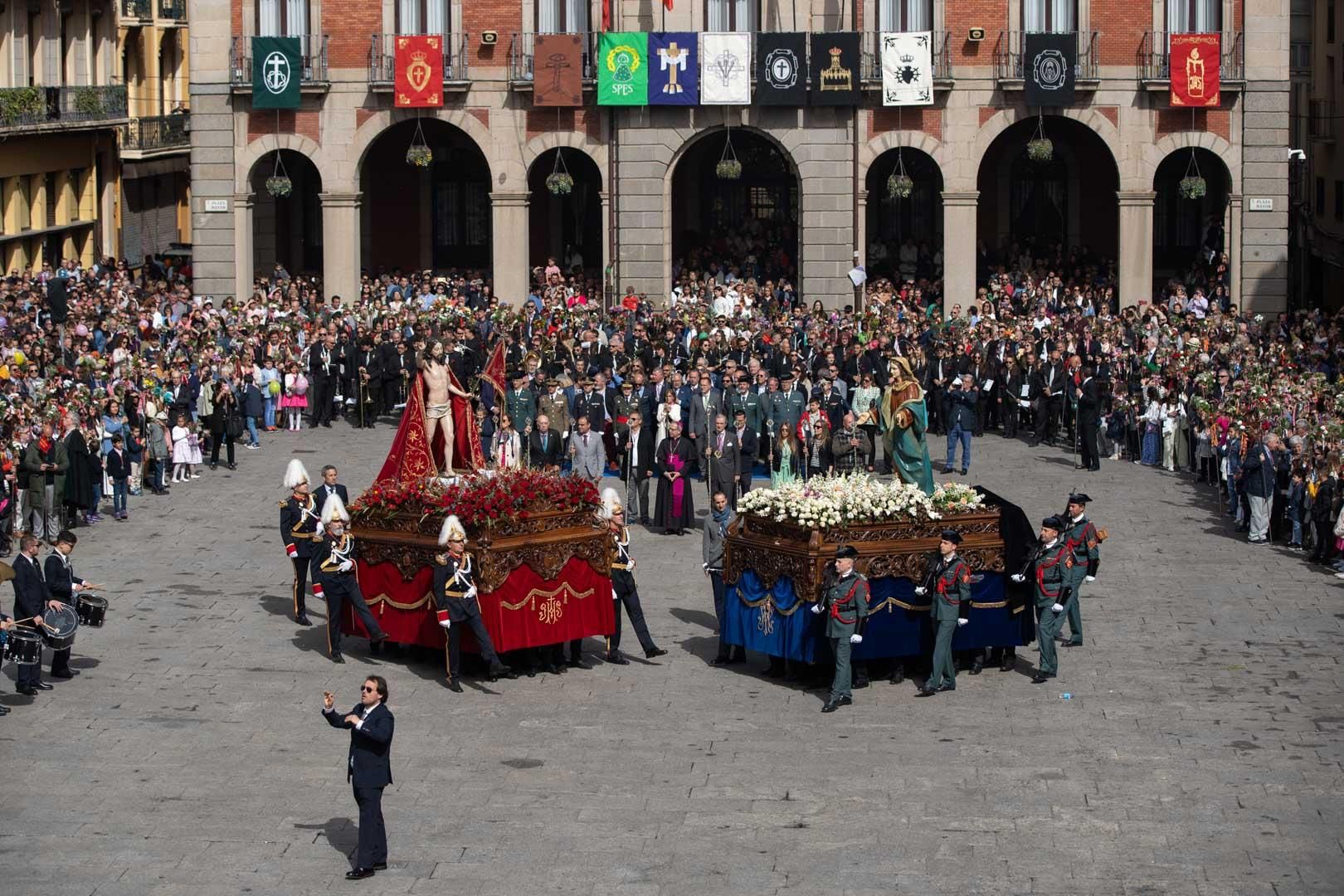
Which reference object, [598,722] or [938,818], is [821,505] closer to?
[598,722]

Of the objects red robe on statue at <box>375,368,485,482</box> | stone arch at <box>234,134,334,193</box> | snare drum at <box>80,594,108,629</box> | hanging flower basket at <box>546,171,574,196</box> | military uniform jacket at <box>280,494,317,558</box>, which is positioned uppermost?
stone arch at <box>234,134,334,193</box>

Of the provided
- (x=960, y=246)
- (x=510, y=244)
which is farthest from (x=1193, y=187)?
(x=510, y=244)

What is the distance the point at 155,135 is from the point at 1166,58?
1099 inches

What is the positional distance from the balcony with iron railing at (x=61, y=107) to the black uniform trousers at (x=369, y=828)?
37.1 meters

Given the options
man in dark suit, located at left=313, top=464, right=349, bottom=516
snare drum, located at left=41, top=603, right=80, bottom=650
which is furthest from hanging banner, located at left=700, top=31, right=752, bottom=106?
snare drum, located at left=41, top=603, right=80, bottom=650

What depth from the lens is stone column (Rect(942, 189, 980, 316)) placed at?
49.5 m

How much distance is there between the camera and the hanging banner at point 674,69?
160ft

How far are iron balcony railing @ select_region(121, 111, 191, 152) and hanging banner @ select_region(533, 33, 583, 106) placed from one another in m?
12.7

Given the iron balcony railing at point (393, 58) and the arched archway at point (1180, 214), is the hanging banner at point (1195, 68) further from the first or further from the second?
the iron balcony railing at point (393, 58)

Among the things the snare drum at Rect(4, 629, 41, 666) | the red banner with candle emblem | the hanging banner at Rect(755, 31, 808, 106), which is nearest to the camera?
the snare drum at Rect(4, 629, 41, 666)

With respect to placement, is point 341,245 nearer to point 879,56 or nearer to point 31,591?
point 879,56

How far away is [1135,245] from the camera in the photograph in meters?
49.3

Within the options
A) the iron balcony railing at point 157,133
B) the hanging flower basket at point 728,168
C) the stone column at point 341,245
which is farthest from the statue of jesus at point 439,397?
the iron balcony railing at point 157,133

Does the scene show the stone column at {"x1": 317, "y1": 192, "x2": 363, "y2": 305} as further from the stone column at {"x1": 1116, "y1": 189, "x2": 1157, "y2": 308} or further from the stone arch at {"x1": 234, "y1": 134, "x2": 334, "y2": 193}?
the stone column at {"x1": 1116, "y1": 189, "x2": 1157, "y2": 308}
